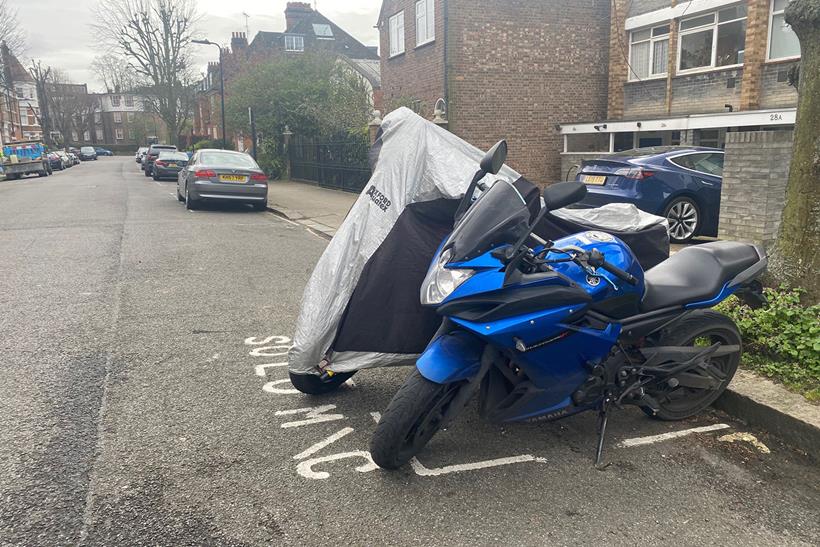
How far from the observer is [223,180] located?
14.9 m

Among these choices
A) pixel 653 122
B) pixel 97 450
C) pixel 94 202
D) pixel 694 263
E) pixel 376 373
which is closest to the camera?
pixel 97 450

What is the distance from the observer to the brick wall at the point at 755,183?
741 centimetres

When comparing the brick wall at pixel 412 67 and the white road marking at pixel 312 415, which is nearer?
the white road marking at pixel 312 415

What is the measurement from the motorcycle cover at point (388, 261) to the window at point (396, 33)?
61.9 ft

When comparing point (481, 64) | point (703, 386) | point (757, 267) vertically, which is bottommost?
point (703, 386)

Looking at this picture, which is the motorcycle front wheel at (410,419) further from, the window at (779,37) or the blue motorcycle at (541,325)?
the window at (779,37)

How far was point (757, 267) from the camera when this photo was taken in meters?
3.78

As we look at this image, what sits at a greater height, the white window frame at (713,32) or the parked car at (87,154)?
the white window frame at (713,32)

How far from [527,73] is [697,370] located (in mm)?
16709

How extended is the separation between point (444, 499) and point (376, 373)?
Answer: 5.65ft

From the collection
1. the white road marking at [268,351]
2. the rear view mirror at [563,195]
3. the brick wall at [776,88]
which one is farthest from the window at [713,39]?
the rear view mirror at [563,195]

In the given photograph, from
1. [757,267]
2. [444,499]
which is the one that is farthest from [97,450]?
[757,267]

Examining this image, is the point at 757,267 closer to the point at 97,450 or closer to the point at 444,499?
the point at 444,499

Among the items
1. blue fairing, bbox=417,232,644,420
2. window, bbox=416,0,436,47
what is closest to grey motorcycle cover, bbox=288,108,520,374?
blue fairing, bbox=417,232,644,420
